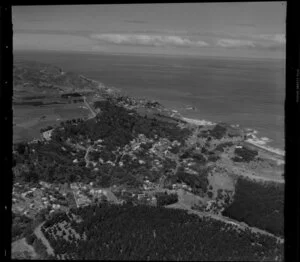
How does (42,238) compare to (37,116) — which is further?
(37,116)

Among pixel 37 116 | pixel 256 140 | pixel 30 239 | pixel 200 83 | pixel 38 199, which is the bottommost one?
pixel 30 239

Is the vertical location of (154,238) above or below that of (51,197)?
below

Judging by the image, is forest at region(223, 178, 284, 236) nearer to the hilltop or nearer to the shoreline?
the hilltop

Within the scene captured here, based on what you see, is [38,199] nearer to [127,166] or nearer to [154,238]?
[127,166]

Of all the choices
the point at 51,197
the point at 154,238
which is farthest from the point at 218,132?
the point at 51,197

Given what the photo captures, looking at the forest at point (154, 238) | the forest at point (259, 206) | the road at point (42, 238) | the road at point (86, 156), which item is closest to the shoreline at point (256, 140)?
the forest at point (259, 206)
